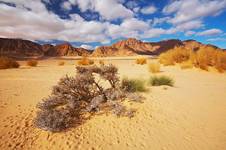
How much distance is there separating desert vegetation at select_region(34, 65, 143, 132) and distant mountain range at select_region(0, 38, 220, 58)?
95.7 m

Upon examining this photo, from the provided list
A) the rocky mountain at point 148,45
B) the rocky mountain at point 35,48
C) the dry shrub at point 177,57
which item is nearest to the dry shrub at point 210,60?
the dry shrub at point 177,57

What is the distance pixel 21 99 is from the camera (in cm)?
753

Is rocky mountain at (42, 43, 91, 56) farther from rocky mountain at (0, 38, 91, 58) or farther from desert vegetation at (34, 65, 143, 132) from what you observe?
desert vegetation at (34, 65, 143, 132)

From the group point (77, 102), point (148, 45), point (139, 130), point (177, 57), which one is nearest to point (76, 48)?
point (148, 45)

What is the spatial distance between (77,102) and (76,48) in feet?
472

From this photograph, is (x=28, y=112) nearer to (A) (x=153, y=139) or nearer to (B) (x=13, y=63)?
(A) (x=153, y=139)

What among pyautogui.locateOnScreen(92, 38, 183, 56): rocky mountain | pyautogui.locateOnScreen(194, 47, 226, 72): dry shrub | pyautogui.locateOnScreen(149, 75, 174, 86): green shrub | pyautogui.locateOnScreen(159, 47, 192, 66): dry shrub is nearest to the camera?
pyautogui.locateOnScreen(149, 75, 174, 86): green shrub

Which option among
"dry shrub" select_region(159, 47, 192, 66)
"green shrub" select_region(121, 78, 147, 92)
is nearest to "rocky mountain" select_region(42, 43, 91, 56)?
"dry shrub" select_region(159, 47, 192, 66)

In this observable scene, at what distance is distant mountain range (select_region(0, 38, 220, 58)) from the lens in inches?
4598

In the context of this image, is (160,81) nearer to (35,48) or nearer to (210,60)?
(210,60)

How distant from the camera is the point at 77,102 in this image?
607cm

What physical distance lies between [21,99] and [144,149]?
213 inches

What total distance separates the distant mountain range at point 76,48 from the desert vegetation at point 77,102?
95.7 metres

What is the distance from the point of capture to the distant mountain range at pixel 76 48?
116781 millimetres
